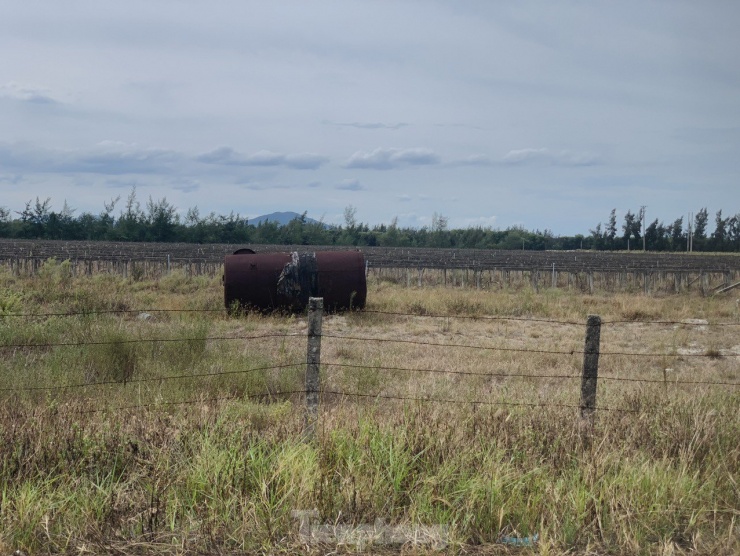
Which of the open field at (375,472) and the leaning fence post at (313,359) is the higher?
the leaning fence post at (313,359)

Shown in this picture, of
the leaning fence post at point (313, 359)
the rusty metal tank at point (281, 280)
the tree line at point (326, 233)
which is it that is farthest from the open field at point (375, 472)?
the tree line at point (326, 233)

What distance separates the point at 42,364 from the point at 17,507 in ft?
17.0

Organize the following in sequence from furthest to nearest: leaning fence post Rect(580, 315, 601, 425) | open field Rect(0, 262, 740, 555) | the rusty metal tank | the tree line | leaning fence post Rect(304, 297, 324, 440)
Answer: the tree line
the rusty metal tank
leaning fence post Rect(580, 315, 601, 425)
leaning fence post Rect(304, 297, 324, 440)
open field Rect(0, 262, 740, 555)

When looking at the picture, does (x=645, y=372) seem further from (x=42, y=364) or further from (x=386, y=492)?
(x=42, y=364)

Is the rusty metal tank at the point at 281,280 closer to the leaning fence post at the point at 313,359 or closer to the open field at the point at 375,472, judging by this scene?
the open field at the point at 375,472

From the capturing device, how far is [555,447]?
17.5 feet

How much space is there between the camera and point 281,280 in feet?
53.5

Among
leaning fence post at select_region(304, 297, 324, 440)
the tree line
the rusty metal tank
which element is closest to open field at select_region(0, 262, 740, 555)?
leaning fence post at select_region(304, 297, 324, 440)

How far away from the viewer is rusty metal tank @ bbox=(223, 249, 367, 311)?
16.3 metres

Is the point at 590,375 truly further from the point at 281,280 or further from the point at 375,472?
the point at 281,280

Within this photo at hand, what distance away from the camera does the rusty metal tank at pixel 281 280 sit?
16344mm

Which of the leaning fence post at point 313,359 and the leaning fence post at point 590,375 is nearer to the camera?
the leaning fence post at point 313,359

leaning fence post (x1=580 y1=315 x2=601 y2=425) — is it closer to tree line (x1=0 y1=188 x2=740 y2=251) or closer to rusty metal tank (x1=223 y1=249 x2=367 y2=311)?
rusty metal tank (x1=223 y1=249 x2=367 y2=311)

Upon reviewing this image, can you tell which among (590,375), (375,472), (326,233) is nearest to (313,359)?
(375,472)
